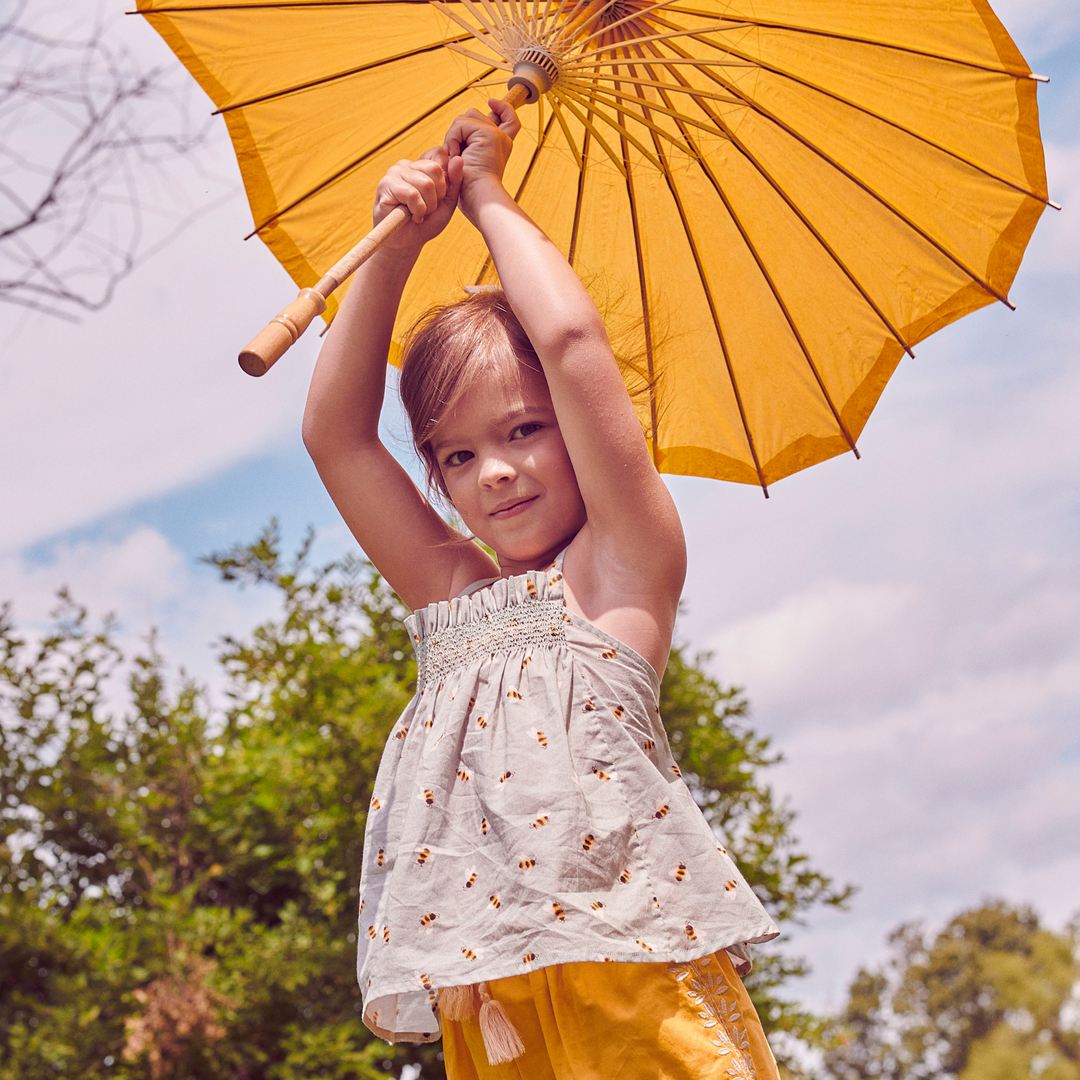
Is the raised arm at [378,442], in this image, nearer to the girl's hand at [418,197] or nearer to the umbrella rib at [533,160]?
the girl's hand at [418,197]

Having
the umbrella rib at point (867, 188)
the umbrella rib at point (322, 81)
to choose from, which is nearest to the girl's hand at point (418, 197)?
Answer: the umbrella rib at point (322, 81)

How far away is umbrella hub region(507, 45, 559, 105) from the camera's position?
1687 mm

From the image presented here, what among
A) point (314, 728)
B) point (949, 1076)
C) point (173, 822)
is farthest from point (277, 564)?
point (949, 1076)

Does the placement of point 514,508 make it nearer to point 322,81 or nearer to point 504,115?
point 504,115

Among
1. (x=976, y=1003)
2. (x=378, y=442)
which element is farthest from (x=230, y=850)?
(x=976, y=1003)

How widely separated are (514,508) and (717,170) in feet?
2.76

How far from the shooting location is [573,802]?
51.3 inches

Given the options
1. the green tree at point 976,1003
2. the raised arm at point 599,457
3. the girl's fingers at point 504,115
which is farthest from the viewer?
the green tree at point 976,1003

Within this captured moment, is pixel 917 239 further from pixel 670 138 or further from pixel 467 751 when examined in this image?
pixel 467 751

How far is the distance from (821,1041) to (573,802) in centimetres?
303

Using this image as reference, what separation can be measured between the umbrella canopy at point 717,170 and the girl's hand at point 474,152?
227mm

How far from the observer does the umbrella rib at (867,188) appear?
6.24 ft

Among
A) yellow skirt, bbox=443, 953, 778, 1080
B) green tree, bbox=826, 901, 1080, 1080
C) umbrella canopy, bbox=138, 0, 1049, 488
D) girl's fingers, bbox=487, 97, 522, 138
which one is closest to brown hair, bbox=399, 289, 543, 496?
girl's fingers, bbox=487, 97, 522, 138

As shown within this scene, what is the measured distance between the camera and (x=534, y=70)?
169cm
